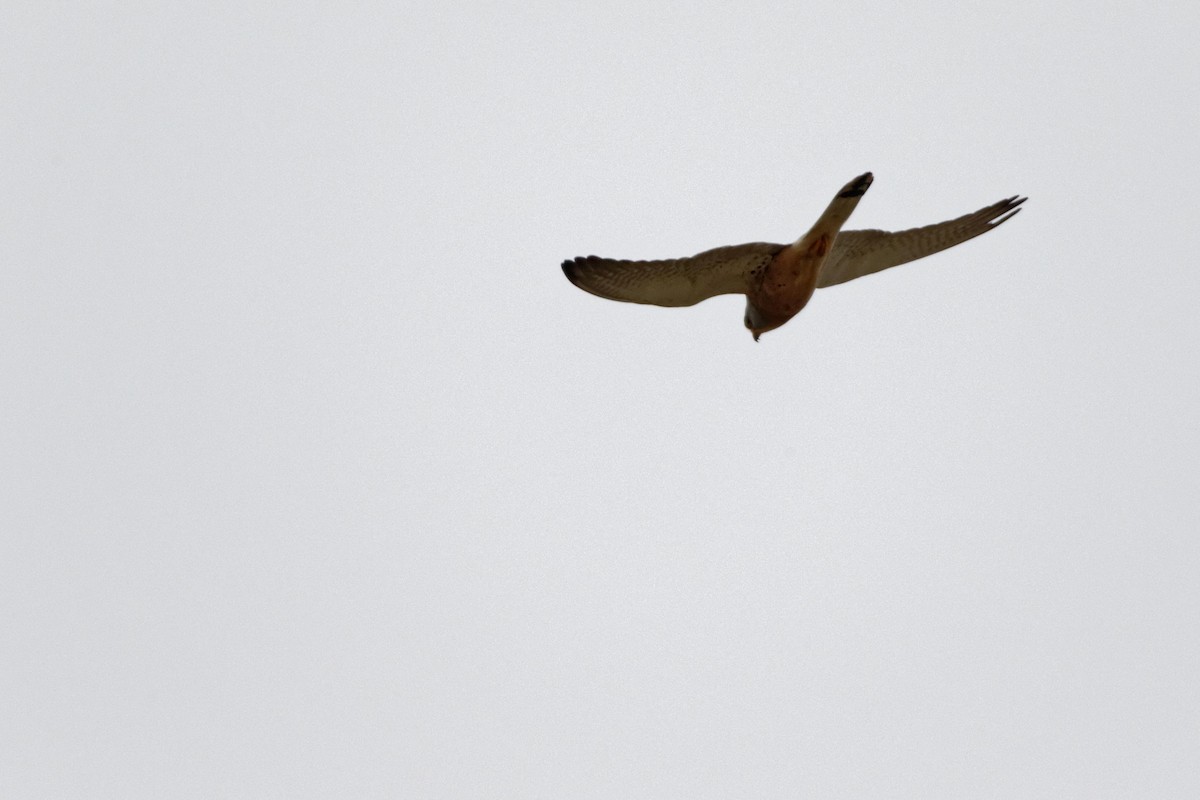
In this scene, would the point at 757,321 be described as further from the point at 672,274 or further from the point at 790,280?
the point at 672,274

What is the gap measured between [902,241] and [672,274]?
244cm

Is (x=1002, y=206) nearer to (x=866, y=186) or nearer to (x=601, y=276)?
(x=866, y=186)

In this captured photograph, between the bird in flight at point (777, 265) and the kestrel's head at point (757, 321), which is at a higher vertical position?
the bird in flight at point (777, 265)

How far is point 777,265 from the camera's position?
11727mm

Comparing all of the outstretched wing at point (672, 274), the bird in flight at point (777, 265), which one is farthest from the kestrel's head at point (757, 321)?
the outstretched wing at point (672, 274)

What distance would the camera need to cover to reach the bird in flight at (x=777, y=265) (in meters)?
11.4

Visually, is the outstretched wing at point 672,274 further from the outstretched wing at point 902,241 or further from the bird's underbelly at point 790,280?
the outstretched wing at point 902,241

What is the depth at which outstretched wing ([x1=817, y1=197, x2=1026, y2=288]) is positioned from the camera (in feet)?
40.2

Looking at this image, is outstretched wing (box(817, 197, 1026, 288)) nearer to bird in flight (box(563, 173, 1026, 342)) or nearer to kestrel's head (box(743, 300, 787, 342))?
bird in flight (box(563, 173, 1026, 342))

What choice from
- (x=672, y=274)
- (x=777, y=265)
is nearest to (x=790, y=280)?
(x=777, y=265)

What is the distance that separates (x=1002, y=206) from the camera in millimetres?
12266

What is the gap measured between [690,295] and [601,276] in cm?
102

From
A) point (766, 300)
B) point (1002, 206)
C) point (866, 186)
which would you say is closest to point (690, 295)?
point (766, 300)

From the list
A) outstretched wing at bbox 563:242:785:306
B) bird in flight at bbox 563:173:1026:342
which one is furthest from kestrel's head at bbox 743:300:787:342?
outstretched wing at bbox 563:242:785:306
